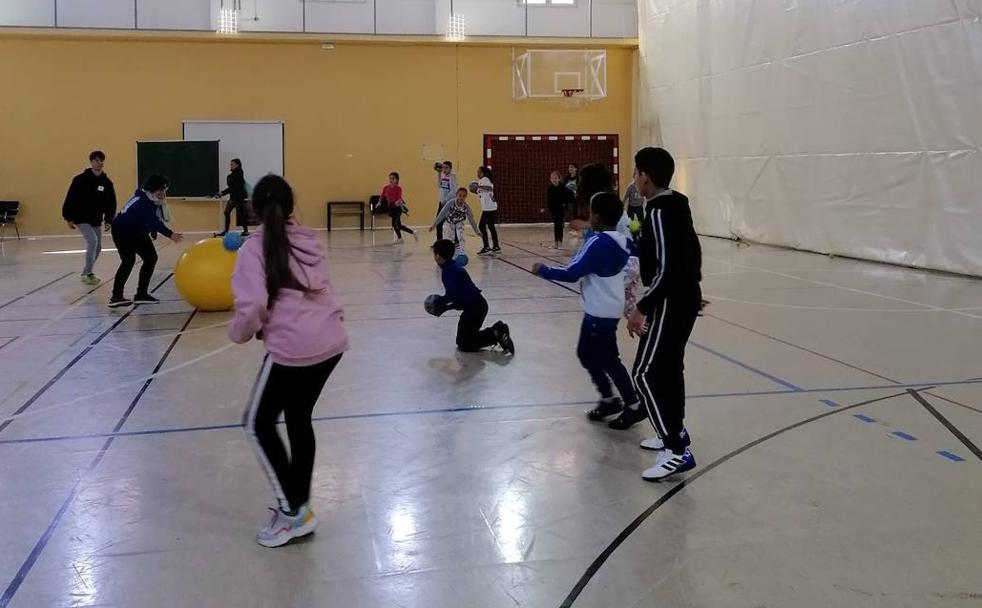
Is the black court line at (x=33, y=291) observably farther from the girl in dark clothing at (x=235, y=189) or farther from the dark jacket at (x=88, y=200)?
the girl in dark clothing at (x=235, y=189)

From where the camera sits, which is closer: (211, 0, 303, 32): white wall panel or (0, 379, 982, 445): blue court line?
(0, 379, 982, 445): blue court line

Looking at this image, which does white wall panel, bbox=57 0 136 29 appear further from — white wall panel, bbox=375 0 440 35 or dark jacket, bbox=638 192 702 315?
dark jacket, bbox=638 192 702 315

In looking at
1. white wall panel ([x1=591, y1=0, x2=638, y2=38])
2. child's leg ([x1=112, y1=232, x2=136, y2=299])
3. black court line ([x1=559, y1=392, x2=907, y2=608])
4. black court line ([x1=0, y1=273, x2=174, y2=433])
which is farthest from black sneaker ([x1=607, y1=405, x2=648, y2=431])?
white wall panel ([x1=591, y1=0, x2=638, y2=38])

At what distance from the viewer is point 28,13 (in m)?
21.6

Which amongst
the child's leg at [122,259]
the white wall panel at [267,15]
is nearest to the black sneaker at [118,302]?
the child's leg at [122,259]

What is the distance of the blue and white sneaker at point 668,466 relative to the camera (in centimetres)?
464

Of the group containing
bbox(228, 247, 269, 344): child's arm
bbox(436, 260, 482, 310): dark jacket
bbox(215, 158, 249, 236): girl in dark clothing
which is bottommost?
bbox(436, 260, 482, 310): dark jacket

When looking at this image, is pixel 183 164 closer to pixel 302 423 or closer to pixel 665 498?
pixel 302 423

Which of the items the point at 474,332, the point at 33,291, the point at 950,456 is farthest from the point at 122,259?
the point at 950,456

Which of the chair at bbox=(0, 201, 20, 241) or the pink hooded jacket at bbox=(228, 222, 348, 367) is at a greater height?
the chair at bbox=(0, 201, 20, 241)

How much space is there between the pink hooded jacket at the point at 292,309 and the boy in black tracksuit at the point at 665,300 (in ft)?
5.57

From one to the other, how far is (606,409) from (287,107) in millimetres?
19701

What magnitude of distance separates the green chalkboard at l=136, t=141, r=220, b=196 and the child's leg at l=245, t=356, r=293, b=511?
2020 centimetres

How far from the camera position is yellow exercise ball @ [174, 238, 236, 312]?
9.98 m
